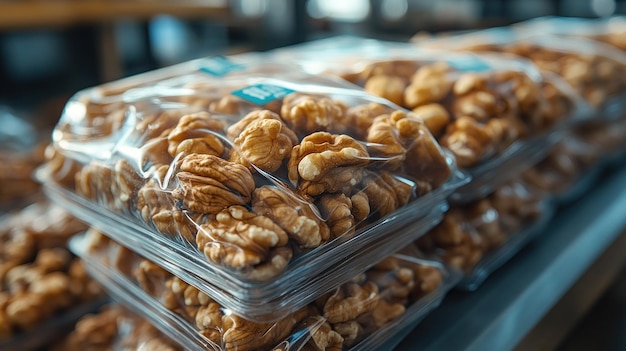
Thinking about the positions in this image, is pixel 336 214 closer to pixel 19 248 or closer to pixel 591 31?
pixel 19 248

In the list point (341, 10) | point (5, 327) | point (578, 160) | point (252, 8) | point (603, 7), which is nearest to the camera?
point (5, 327)

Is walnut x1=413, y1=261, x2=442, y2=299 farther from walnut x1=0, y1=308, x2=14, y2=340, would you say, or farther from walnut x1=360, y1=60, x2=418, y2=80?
walnut x1=0, y1=308, x2=14, y2=340

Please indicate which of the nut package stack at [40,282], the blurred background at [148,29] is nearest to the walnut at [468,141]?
the nut package stack at [40,282]

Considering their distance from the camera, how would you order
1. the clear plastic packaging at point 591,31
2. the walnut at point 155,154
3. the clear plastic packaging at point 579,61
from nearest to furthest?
the walnut at point 155,154
the clear plastic packaging at point 579,61
the clear plastic packaging at point 591,31

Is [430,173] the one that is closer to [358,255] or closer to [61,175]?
[358,255]

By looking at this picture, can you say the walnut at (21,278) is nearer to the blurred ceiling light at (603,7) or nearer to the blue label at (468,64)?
the blue label at (468,64)

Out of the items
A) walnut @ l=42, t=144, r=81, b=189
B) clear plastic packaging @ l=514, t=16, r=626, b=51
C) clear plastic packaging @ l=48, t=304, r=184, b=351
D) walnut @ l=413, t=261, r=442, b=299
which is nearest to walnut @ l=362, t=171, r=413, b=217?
walnut @ l=413, t=261, r=442, b=299

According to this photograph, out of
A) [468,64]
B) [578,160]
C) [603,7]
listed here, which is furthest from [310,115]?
[603,7]
